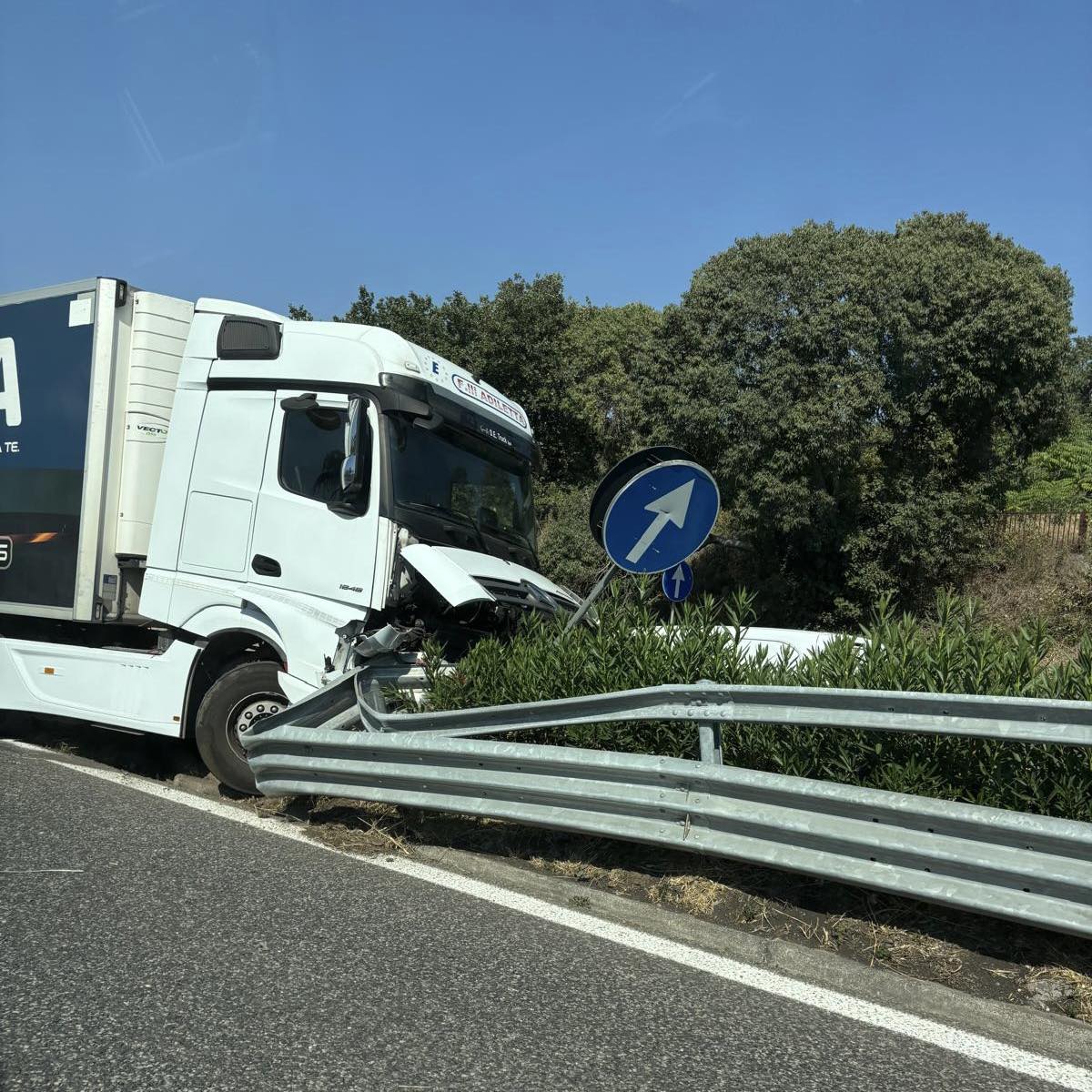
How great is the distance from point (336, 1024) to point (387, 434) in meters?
3.62

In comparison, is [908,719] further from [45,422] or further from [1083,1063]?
[45,422]

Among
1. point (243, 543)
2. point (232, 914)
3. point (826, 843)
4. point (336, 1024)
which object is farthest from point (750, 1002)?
point (243, 543)

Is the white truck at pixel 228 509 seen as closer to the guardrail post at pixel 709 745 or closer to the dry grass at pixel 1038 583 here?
the guardrail post at pixel 709 745

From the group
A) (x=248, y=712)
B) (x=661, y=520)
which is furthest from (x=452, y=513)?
(x=248, y=712)

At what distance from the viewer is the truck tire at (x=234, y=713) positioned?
6.14 metres

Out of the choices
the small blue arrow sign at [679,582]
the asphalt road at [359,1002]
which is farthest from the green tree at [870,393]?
the asphalt road at [359,1002]

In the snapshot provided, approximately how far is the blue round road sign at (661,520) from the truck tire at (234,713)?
2.34 metres

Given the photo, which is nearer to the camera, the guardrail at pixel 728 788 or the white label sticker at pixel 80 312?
the guardrail at pixel 728 788

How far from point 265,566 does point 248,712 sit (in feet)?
3.00

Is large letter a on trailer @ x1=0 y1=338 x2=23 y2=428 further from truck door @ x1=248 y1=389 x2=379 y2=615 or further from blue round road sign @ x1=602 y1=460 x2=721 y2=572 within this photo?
blue round road sign @ x1=602 y1=460 x2=721 y2=572

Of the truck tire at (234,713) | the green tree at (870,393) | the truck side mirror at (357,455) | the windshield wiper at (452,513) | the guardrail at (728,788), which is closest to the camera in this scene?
the guardrail at (728,788)

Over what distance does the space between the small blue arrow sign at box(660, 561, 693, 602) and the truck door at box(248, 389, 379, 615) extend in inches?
79.9

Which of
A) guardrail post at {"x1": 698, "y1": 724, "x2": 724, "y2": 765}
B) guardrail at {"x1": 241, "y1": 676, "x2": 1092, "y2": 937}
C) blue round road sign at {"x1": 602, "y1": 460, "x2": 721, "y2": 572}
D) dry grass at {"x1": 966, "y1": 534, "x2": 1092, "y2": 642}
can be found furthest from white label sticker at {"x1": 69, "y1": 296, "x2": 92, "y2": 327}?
dry grass at {"x1": 966, "y1": 534, "x2": 1092, "y2": 642}

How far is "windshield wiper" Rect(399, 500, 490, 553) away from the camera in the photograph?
6031 mm
